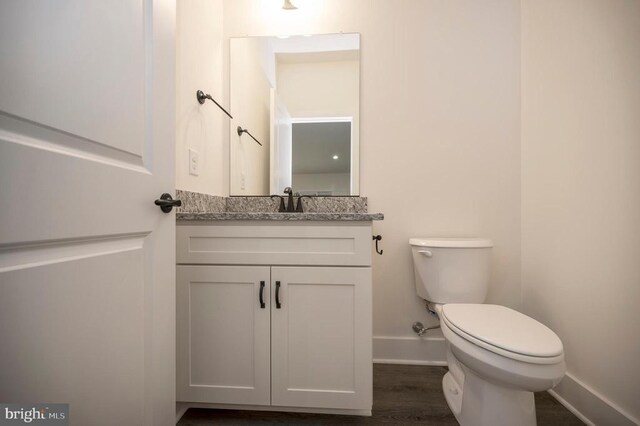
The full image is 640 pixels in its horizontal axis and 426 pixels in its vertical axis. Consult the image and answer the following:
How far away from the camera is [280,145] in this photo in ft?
5.20

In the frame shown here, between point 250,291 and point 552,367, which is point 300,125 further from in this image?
point 552,367

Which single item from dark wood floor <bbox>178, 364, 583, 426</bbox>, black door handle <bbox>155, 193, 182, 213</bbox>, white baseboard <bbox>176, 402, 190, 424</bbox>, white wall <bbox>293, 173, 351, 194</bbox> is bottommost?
dark wood floor <bbox>178, 364, 583, 426</bbox>

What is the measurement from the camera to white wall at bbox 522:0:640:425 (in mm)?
945

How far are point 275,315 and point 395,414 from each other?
2.29 ft

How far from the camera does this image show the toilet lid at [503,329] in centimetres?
80

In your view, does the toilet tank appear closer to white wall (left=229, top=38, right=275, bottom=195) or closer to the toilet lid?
the toilet lid

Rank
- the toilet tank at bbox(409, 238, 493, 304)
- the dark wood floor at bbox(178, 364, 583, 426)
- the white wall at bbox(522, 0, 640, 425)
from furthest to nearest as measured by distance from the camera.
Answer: the toilet tank at bbox(409, 238, 493, 304) → the dark wood floor at bbox(178, 364, 583, 426) → the white wall at bbox(522, 0, 640, 425)

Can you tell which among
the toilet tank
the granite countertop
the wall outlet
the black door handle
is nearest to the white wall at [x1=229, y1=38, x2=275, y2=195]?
the wall outlet

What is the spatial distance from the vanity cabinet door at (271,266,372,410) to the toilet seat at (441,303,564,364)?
1.15 feet

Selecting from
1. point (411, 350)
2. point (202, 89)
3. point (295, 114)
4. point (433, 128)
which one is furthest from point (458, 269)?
point (202, 89)

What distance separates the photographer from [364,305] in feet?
3.23

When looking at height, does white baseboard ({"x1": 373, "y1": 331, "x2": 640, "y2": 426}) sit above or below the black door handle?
below

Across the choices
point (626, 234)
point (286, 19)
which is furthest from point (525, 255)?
point (286, 19)

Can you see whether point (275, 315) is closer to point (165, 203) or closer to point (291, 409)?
point (291, 409)
